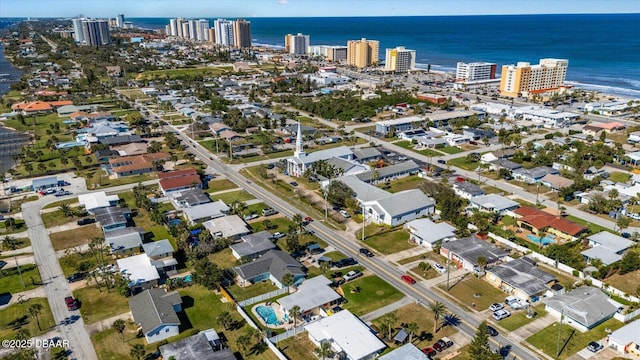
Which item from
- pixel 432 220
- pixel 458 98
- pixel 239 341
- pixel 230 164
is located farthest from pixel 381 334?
pixel 458 98

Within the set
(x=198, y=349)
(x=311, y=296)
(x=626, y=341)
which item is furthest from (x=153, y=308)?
(x=626, y=341)

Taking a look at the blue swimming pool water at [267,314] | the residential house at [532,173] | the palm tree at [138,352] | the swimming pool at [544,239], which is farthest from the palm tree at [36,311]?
the residential house at [532,173]

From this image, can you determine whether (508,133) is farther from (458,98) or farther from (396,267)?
(396,267)

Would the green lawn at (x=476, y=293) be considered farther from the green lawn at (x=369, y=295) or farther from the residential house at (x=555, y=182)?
the residential house at (x=555, y=182)

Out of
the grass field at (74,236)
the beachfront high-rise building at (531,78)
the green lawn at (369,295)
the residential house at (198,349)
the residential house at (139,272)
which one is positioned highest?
the beachfront high-rise building at (531,78)

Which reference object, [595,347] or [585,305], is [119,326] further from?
[585,305]

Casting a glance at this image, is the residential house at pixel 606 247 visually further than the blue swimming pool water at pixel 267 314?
Yes
